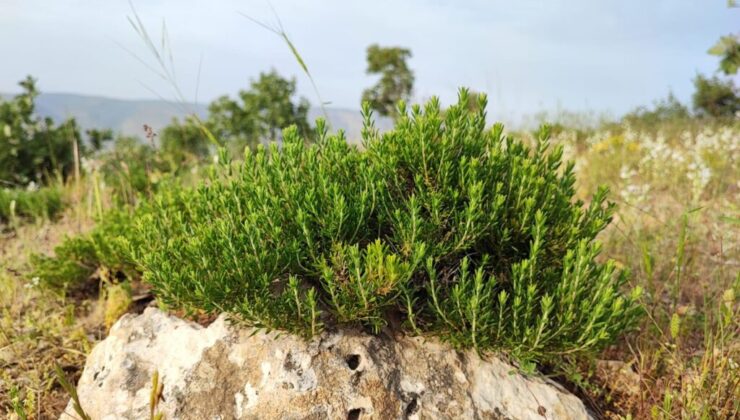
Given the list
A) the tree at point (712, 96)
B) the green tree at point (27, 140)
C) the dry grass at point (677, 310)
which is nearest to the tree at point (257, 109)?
the green tree at point (27, 140)

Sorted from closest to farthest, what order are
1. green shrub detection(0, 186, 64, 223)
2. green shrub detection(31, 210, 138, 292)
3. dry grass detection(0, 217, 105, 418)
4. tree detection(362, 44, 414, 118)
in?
1. dry grass detection(0, 217, 105, 418)
2. green shrub detection(31, 210, 138, 292)
3. green shrub detection(0, 186, 64, 223)
4. tree detection(362, 44, 414, 118)

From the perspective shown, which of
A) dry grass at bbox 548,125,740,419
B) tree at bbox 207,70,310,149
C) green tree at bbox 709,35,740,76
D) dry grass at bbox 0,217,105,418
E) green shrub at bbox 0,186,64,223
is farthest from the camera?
tree at bbox 207,70,310,149

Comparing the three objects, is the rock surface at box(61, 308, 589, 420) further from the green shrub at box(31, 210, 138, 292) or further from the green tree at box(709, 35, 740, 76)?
the green tree at box(709, 35, 740, 76)

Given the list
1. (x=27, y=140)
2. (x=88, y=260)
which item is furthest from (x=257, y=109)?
(x=88, y=260)

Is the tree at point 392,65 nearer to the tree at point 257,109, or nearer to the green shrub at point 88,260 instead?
the tree at point 257,109

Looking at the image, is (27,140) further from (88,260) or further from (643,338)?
(643,338)

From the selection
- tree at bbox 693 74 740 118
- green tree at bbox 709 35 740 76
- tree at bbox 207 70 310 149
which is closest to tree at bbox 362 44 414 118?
tree at bbox 207 70 310 149

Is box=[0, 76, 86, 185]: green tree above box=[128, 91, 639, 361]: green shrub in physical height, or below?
below
